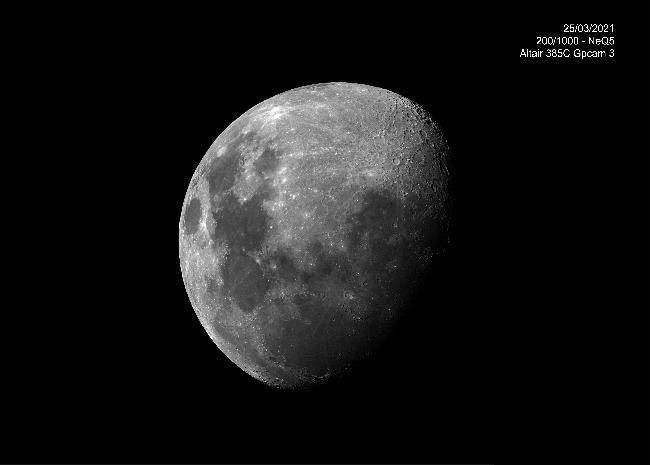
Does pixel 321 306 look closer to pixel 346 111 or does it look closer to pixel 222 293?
pixel 222 293

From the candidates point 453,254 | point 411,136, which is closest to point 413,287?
point 453,254

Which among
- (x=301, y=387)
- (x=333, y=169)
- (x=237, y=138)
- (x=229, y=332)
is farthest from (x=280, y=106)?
(x=301, y=387)

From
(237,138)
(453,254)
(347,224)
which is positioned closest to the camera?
(347,224)

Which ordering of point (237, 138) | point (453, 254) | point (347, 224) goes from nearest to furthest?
point (347, 224)
point (453, 254)
point (237, 138)

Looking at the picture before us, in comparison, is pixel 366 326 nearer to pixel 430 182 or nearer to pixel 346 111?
pixel 430 182

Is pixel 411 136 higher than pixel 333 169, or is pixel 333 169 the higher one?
pixel 411 136

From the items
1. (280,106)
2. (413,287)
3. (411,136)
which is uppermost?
(280,106)

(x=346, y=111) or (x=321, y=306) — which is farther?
(x=346, y=111)
